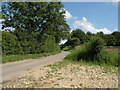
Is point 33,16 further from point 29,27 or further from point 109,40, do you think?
point 109,40

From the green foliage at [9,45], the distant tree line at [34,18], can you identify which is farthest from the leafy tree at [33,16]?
the green foliage at [9,45]

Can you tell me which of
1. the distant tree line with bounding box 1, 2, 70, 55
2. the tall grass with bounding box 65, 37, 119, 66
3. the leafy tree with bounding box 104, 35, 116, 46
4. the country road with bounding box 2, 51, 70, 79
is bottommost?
the country road with bounding box 2, 51, 70, 79

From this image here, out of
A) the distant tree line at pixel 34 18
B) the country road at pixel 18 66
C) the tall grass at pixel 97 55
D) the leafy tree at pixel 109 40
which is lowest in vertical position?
the country road at pixel 18 66

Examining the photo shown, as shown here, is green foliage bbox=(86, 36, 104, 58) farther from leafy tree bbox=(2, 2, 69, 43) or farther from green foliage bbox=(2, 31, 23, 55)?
leafy tree bbox=(2, 2, 69, 43)

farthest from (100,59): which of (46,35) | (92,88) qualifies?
(46,35)

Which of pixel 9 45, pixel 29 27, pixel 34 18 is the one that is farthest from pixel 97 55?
pixel 29 27

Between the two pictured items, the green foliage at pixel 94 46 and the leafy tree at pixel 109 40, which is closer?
the green foliage at pixel 94 46

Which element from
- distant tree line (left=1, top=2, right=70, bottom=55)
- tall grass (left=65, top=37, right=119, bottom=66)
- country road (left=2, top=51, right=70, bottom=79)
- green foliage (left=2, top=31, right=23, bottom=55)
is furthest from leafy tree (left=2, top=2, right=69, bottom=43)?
tall grass (left=65, top=37, right=119, bottom=66)

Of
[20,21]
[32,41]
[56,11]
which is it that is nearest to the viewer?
[32,41]

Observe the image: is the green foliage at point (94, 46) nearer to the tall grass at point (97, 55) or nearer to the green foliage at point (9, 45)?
the tall grass at point (97, 55)

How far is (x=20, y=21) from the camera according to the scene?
20.5m

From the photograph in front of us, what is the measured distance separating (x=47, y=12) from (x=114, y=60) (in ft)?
50.2

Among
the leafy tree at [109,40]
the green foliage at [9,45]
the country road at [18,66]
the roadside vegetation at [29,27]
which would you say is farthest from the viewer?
the roadside vegetation at [29,27]

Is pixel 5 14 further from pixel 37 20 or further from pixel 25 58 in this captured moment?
pixel 25 58
